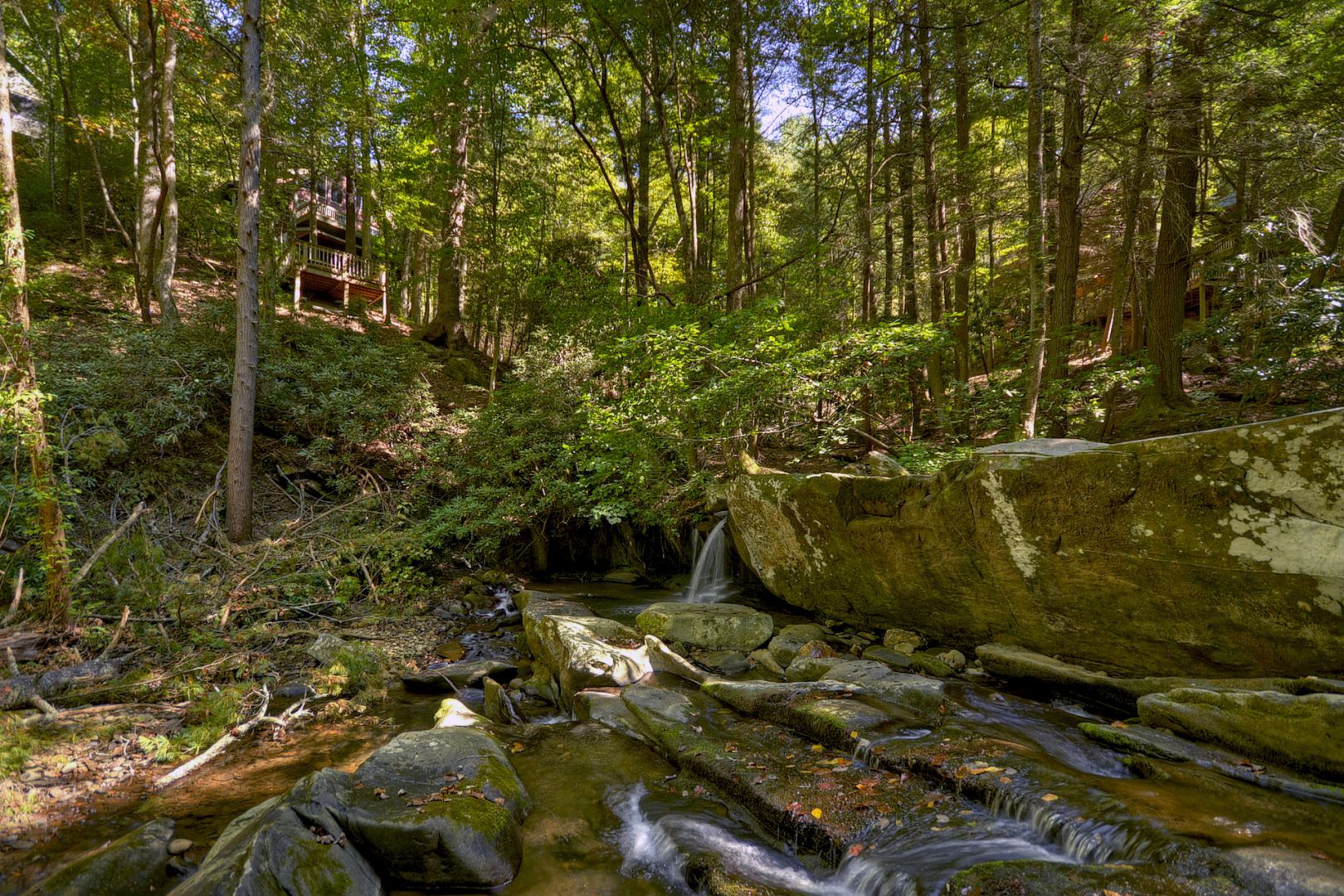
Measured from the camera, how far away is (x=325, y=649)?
6.24 m

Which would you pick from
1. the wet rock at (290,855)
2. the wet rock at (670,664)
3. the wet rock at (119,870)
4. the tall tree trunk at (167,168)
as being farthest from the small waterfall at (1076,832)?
the tall tree trunk at (167,168)

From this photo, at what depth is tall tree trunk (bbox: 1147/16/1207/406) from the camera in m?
7.61

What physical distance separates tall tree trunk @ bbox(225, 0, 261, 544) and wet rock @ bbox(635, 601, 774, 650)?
591cm

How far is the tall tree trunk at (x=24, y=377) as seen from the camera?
486cm

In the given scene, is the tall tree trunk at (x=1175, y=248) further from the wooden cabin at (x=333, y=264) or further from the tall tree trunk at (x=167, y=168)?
the wooden cabin at (x=333, y=264)

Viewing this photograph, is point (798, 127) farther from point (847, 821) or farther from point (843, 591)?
point (847, 821)

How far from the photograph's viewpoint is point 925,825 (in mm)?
3289

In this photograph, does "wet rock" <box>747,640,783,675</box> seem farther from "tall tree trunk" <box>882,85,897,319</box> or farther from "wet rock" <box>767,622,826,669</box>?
"tall tree trunk" <box>882,85,897,319</box>

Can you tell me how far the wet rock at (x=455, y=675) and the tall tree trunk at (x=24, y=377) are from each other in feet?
10.9

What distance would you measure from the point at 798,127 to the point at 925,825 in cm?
2123

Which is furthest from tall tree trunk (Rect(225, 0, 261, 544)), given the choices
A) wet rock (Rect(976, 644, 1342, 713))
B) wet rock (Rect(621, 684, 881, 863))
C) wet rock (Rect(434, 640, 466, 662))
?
wet rock (Rect(976, 644, 1342, 713))

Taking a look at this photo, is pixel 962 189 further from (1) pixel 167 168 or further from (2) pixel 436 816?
(1) pixel 167 168

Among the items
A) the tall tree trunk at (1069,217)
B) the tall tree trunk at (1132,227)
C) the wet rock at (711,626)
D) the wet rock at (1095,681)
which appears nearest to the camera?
the wet rock at (1095,681)

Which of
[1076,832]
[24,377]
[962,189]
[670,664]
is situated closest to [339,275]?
[24,377]
